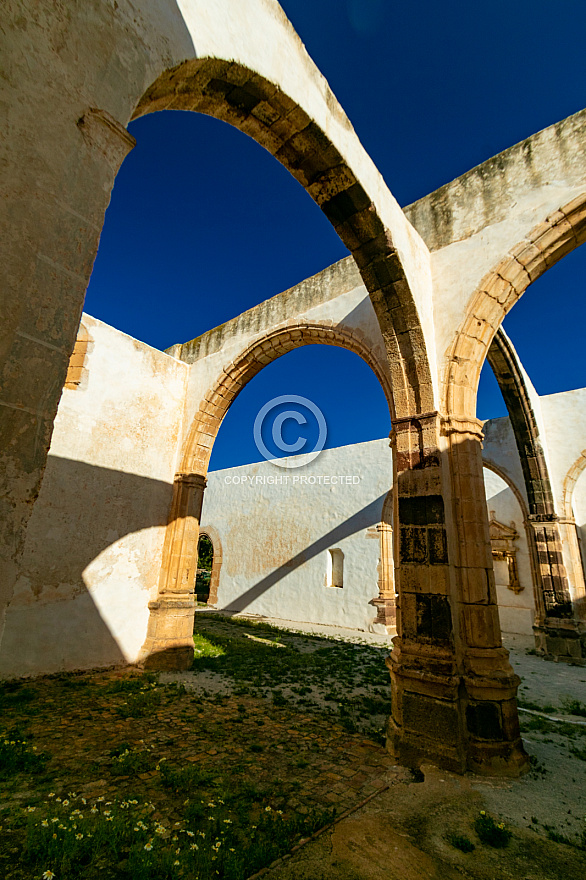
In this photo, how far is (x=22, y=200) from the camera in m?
1.18

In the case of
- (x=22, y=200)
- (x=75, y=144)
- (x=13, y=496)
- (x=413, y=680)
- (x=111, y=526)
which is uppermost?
(x=75, y=144)

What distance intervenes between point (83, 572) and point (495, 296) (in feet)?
18.1

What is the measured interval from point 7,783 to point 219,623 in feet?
28.8

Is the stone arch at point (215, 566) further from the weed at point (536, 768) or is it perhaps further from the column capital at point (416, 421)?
the weed at point (536, 768)

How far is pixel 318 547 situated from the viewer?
12.0 m

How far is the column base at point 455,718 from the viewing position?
2.94m

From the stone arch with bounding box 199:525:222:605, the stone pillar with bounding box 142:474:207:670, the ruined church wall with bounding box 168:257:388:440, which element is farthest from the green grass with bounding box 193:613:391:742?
the stone arch with bounding box 199:525:222:605

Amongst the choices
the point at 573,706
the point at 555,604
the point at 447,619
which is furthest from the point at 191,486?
the point at 555,604

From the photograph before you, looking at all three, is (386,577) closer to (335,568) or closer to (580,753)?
(335,568)

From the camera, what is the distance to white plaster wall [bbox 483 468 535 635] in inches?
419

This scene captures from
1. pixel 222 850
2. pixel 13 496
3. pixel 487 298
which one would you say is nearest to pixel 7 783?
pixel 222 850

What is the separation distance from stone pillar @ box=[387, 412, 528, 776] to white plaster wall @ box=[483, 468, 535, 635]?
767 centimetres

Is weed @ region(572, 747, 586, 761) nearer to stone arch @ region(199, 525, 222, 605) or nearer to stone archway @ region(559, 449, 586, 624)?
stone archway @ region(559, 449, 586, 624)

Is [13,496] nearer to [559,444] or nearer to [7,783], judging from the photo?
[7,783]
